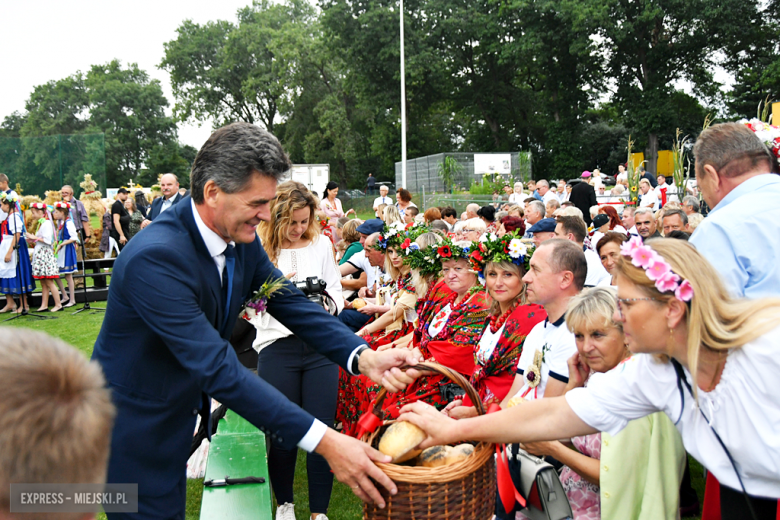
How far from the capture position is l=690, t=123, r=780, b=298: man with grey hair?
2932mm

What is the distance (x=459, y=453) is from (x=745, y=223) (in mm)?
1843

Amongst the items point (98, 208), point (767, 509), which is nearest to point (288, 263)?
point (767, 509)

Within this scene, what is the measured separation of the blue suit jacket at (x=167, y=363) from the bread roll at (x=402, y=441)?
1.00ft

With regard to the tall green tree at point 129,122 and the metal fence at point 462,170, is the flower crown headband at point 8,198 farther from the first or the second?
the tall green tree at point 129,122

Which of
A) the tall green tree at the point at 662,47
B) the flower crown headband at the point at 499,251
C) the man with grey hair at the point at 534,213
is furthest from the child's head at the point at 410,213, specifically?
the tall green tree at the point at 662,47

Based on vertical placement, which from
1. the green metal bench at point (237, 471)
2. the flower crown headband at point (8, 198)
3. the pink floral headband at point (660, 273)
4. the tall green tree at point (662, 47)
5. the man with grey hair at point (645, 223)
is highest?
the tall green tree at point (662, 47)

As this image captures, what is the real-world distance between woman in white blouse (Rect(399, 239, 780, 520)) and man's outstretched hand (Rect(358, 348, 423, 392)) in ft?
2.38

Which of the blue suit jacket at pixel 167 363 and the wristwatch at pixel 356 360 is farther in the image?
the wristwatch at pixel 356 360

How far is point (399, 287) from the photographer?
19.4 ft

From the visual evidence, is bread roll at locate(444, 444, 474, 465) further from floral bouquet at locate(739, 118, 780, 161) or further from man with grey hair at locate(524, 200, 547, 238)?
man with grey hair at locate(524, 200, 547, 238)

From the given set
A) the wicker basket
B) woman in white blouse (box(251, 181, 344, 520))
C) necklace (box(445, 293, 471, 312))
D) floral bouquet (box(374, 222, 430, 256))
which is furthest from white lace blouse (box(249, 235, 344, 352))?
the wicker basket

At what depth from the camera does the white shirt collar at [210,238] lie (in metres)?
2.29

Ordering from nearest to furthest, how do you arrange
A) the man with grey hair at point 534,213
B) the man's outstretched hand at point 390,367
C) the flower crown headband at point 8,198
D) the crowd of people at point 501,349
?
Result: the crowd of people at point 501,349, the man's outstretched hand at point 390,367, the man with grey hair at point 534,213, the flower crown headband at point 8,198

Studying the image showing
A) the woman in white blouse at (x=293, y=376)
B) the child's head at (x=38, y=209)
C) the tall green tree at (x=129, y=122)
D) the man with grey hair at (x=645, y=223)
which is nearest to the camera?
the woman in white blouse at (x=293, y=376)
